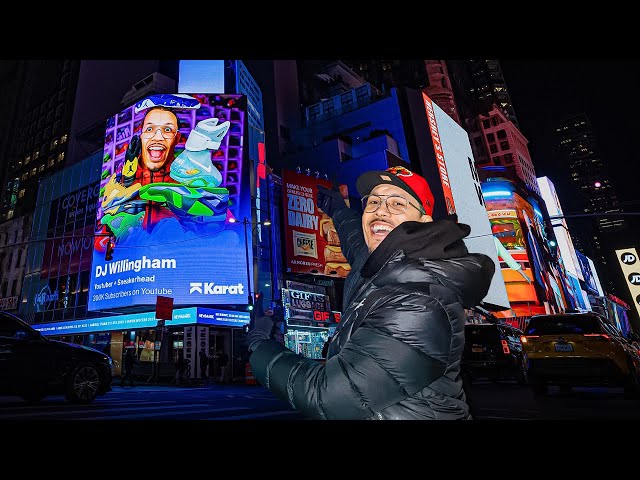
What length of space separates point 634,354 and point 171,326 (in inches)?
921

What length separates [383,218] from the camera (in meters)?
2.12

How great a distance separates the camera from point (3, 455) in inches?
45.2

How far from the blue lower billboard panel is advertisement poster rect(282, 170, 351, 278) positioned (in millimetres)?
7025

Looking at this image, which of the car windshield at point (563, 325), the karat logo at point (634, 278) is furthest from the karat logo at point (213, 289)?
the karat logo at point (634, 278)

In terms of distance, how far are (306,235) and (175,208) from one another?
1101 centimetres

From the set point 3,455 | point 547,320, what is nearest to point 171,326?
point 547,320

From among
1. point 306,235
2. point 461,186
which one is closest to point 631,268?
point 461,186

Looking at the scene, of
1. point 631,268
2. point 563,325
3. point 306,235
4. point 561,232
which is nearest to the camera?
point 563,325

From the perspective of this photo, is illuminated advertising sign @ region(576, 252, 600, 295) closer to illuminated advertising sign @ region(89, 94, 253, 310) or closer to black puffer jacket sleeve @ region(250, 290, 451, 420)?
illuminated advertising sign @ region(89, 94, 253, 310)

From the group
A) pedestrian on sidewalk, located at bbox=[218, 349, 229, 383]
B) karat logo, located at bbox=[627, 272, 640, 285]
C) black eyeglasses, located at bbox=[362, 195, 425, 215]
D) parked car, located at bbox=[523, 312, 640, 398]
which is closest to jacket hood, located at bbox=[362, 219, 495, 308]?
black eyeglasses, located at bbox=[362, 195, 425, 215]

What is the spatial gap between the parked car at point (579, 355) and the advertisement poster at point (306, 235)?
74.4ft

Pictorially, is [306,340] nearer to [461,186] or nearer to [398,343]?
[461,186]

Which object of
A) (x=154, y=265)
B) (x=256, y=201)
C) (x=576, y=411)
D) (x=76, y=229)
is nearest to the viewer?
(x=576, y=411)

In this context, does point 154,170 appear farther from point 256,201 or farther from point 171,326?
point 171,326
